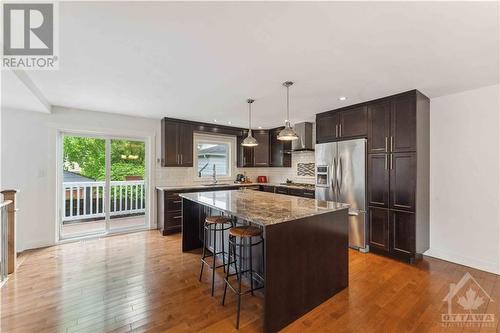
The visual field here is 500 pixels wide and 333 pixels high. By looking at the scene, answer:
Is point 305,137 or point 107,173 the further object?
point 305,137

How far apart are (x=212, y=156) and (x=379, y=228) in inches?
157

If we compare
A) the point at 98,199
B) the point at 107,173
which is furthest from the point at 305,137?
the point at 98,199

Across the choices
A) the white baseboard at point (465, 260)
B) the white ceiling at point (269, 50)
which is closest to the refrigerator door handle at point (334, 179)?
the white ceiling at point (269, 50)

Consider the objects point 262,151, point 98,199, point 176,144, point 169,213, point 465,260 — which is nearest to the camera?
point 465,260

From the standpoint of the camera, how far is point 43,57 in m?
2.19

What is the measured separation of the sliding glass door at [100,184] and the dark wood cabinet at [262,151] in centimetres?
274

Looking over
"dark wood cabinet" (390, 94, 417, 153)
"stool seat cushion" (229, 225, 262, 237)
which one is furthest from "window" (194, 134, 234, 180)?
"dark wood cabinet" (390, 94, 417, 153)

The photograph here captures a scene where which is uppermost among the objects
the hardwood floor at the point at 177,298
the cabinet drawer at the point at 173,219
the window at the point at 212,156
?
the window at the point at 212,156

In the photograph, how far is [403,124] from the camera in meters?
3.24

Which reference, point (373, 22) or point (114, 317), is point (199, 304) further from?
point (373, 22)

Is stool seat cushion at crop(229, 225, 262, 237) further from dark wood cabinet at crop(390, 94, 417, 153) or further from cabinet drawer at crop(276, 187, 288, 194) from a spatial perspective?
cabinet drawer at crop(276, 187, 288, 194)

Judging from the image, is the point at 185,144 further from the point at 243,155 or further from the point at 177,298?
the point at 177,298

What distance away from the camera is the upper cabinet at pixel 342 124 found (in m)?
3.72

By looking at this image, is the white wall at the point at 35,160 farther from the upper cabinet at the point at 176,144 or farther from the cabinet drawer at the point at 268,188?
the cabinet drawer at the point at 268,188
